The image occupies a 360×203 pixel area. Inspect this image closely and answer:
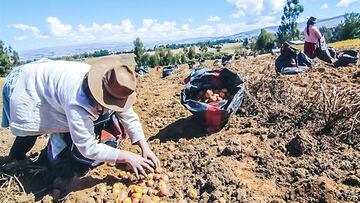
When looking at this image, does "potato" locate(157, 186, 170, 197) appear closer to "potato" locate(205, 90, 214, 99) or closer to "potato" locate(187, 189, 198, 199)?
"potato" locate(187, 189, 198, 199)

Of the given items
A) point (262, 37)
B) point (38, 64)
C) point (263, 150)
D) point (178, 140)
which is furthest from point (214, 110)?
point (262, 37)

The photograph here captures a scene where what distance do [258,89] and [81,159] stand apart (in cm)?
216

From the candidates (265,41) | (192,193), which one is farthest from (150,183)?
(265,41)

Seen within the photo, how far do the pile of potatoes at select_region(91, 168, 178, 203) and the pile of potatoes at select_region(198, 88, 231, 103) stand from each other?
3.89 ft

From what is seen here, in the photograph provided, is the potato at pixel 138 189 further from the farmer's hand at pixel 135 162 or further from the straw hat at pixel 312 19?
the straw hat at pixel 312 19

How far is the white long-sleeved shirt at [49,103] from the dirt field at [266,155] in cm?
45

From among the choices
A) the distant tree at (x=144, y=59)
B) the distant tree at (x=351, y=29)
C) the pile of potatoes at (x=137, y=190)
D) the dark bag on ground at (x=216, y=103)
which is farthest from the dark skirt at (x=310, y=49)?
the distant tree at (x=144, y=59)

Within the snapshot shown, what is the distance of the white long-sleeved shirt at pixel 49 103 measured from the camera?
2.39 m

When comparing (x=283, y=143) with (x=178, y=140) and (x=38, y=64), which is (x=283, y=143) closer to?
(x=178, y=140)

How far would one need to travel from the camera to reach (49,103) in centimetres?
264

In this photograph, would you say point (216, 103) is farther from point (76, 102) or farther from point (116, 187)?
point (76, 102)

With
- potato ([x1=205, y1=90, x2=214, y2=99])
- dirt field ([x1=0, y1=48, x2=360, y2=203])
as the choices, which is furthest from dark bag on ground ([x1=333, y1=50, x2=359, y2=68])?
potato ([x1=205, y1=90, x2=214, y2=99])

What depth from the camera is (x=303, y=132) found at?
9.71ft

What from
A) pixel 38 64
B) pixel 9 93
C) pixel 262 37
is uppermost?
pixel 38 64
